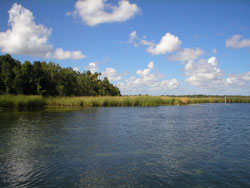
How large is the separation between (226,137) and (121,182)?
8.38 m

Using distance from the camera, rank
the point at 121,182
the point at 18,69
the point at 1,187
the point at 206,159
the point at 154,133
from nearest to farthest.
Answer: the point at 1,187
the point at 121,182
the point at 206,159
the point at 154,133
the point at 18,69

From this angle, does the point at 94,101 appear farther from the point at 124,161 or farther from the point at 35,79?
the point at 124,161

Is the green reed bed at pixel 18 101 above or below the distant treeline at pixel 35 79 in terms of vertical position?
below

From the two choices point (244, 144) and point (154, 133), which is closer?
point (244, 144)

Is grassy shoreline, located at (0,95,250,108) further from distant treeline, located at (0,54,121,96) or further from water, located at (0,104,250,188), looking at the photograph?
water, located at (0,104,250,188)

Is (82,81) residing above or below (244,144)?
above

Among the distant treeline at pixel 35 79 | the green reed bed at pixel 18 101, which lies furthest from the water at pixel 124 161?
the distant treeline at pixel 35 79

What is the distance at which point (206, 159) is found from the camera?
8.41 meters

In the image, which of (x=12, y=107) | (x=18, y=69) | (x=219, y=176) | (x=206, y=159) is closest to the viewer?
(x=219, y=176)

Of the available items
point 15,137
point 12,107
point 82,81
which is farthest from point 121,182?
point 82,81

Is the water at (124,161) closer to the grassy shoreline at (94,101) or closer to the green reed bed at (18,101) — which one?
the green reed bed at (18,101)

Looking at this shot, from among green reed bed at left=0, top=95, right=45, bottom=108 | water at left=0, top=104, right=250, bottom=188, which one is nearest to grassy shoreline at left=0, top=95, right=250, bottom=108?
green reed bed at left=0, top=95, right=45, bottom=108

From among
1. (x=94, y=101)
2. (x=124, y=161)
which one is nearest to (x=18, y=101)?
(x=94, y=101)

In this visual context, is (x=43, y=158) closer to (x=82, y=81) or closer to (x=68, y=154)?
(x=68, y=154)
